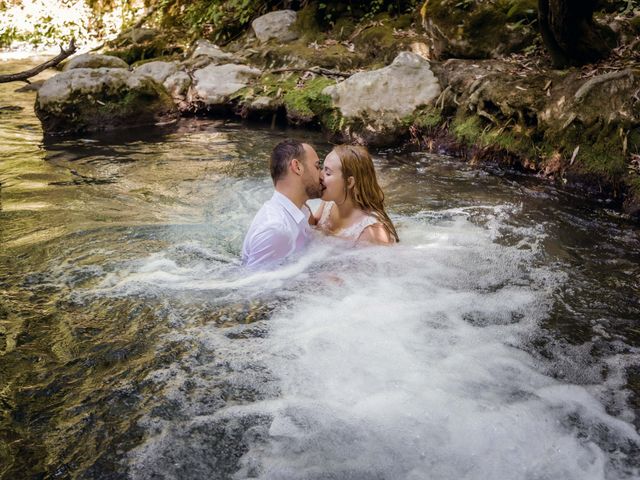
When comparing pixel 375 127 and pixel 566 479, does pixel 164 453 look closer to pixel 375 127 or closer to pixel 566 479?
pixel 566 479

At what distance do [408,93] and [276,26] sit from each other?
6.14 metres

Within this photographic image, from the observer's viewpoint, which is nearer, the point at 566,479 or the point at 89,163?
the point at 566,479

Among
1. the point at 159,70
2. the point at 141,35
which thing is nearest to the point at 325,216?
the point at 159,70

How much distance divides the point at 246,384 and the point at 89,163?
6.78 meters

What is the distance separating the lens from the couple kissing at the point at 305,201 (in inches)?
179

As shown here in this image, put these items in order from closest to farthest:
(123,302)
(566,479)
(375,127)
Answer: (566,479) < (123,302) < (375,127)

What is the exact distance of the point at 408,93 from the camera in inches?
376

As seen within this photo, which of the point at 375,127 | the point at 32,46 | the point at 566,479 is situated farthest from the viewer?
the point at 32,46

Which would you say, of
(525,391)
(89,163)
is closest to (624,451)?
(525,391)

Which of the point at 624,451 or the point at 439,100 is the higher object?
the point at 439,100

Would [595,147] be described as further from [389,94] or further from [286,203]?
[286,203]

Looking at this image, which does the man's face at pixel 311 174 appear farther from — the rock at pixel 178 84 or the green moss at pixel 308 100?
the rock at pixel 178 84

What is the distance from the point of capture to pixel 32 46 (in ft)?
68.2

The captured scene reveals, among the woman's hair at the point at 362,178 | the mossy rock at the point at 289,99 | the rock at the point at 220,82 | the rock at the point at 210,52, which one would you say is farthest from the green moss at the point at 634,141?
the rock at the point at 210,52
